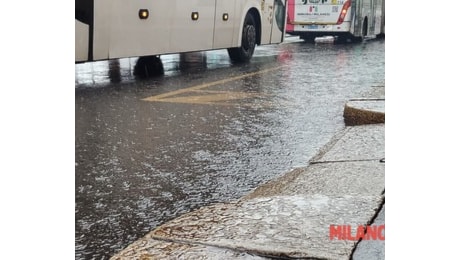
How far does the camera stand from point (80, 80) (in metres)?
4.71

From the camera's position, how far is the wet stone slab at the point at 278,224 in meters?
1.31

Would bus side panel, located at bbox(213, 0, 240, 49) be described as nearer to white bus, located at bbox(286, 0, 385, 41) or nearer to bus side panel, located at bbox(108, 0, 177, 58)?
white bus, located at bbox(286, 0, 385, 41)

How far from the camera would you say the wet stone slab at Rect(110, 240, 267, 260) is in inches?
50.8

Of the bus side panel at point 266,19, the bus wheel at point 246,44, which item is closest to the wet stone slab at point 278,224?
the bus wheel at point 246,44

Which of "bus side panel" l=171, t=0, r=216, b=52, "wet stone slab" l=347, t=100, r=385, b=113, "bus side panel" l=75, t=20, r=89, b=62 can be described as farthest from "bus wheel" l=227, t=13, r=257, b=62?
"wet stone slab" l=347, t=100, r=385, b=113

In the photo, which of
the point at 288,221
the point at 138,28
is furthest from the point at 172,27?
the point at 288,221

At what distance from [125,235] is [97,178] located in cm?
55

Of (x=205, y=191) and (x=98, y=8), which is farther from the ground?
(x=98, y=8)

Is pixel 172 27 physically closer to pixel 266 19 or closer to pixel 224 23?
pixel 224 23

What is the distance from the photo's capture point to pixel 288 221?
4.84ft

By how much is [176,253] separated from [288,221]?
0.30m

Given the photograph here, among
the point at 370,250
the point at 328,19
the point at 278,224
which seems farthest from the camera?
the point at 328,19

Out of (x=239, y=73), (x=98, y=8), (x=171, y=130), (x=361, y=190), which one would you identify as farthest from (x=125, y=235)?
(x=239, y=73)
